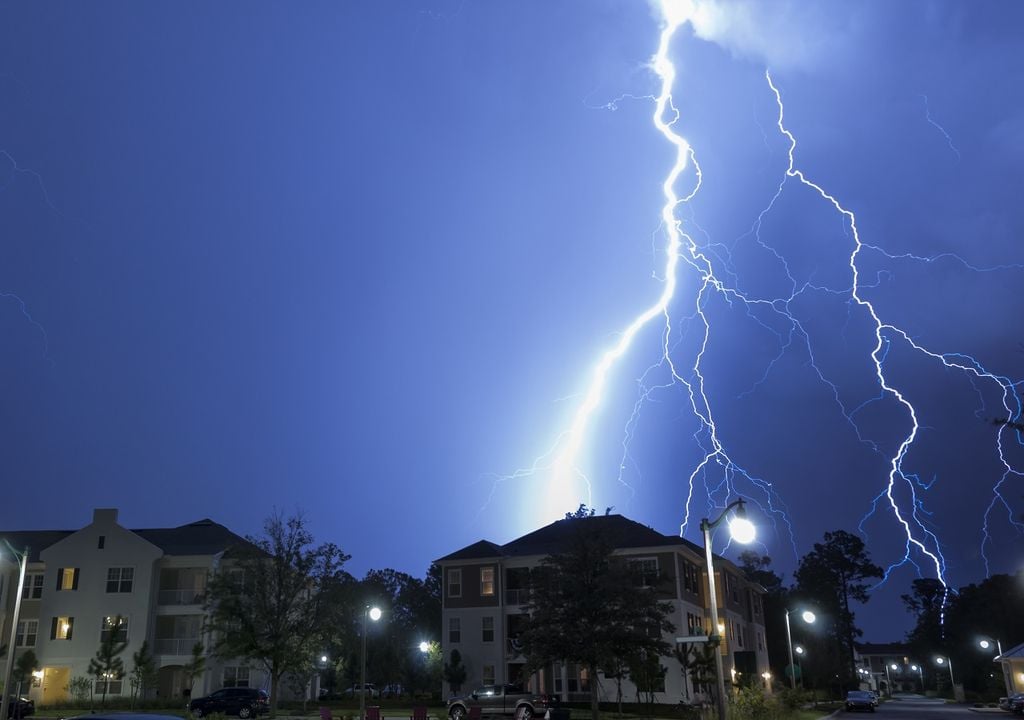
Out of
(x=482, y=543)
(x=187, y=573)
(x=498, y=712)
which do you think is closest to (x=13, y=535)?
(x=187, y=573)

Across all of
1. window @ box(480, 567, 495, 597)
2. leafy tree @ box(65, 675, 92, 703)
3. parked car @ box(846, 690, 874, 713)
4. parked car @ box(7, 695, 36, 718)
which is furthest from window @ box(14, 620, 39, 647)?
parked car @ box(846, 690, 874, 713)

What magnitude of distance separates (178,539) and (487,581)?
20191 mm

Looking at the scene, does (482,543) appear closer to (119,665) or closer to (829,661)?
(119,665)

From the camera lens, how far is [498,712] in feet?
108

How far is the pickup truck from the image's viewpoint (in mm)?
32781

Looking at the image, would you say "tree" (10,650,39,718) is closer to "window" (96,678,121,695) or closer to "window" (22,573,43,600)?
"window" (96,678,121,695)

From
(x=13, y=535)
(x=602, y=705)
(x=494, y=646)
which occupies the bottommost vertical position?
(x=602, y=705)

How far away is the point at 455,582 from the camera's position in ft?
163

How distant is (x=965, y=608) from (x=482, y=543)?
67969mm

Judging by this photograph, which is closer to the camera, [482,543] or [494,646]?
[494,646]

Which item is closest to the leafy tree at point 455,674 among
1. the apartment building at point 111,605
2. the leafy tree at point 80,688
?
the apartment building at point 111,605

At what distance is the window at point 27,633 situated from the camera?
155 feet

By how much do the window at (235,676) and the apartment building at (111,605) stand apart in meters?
0.06

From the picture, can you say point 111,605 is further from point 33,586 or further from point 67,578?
point 33,586
